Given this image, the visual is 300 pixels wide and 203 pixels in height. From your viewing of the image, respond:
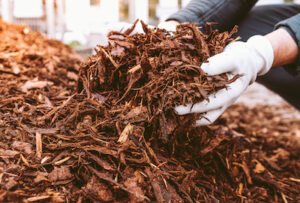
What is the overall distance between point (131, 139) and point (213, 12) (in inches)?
64.6

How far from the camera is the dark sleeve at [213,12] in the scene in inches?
85.4

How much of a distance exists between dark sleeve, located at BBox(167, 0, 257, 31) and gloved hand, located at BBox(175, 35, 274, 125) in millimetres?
826

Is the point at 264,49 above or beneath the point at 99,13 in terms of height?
beneath

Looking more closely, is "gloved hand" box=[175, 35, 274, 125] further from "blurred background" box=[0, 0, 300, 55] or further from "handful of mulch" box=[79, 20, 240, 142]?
"blurred background" box=[0, 0, 300, 55]

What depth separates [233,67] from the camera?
1293 mm

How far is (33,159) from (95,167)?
0.29 metres

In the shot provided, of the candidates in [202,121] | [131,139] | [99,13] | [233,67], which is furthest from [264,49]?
[99,13]

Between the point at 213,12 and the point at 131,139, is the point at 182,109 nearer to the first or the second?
the point at 131,139

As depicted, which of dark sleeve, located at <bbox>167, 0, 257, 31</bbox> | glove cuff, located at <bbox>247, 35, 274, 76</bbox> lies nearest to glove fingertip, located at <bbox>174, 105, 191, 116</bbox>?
glove cuff, located at <bbox>247, 35, 274, 76</bbox>

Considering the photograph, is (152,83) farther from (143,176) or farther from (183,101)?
(143,176)

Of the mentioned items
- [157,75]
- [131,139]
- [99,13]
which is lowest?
[131,139]

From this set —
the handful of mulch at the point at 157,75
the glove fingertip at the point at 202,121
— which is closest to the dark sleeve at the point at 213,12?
the handful of mulch at the point at 157,75

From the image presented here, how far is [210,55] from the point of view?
4.27 feet

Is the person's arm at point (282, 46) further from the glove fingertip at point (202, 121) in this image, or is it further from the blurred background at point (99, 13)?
the blurred background at point (99, 13)
